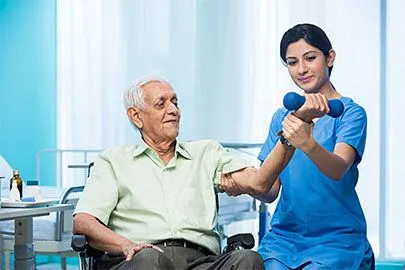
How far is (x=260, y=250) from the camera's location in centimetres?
229

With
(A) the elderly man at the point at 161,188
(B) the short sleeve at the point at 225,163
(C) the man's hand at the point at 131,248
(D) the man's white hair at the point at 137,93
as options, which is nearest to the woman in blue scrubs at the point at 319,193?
(A) the elderly man at the point at 161,188

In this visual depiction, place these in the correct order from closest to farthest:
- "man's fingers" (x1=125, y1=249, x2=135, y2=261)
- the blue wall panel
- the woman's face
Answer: "man's fingers" (x1=125, y1=249, x2=135, y2=261) → the woman's face → the blue wall panel

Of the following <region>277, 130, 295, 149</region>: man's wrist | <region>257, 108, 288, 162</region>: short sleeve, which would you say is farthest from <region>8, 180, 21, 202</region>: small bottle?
<region>277, 130, 295, 149</region>: man's wrist

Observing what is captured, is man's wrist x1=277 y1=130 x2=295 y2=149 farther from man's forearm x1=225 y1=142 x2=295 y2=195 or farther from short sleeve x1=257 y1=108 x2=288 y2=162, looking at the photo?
short sleeve x1=257 y1=108 x2=288 y2=162

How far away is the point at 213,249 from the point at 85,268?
0.42 m

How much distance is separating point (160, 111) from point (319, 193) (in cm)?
64

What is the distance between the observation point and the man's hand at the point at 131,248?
2.15 meters

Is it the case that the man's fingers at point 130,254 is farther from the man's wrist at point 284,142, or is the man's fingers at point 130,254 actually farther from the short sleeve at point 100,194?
the man's wrist at point 284,142

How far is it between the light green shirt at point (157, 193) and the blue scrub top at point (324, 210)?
276 millimetres

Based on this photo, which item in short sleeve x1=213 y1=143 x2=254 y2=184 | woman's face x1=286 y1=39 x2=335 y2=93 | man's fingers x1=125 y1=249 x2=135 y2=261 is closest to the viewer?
man's fingers x1=125 y1=249 x2=135 y2=261

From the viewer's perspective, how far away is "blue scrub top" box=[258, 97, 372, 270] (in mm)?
2164

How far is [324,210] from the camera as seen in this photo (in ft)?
7.22

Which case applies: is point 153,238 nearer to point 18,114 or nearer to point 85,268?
point 85,268

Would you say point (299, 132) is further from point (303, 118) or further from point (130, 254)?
point (130, 254)
